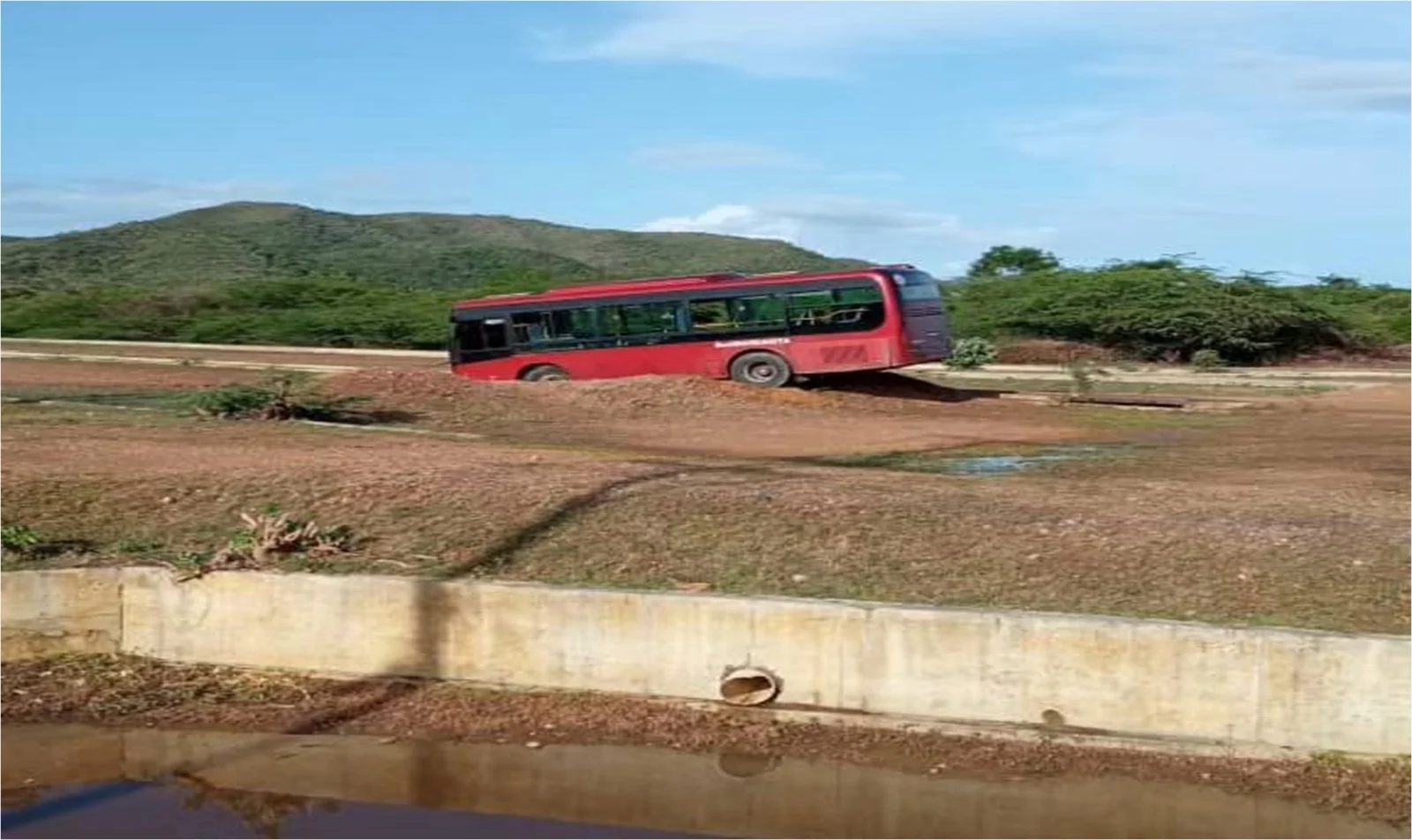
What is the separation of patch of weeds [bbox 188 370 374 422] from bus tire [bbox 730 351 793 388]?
7.62 meters

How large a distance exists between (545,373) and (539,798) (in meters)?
19.8

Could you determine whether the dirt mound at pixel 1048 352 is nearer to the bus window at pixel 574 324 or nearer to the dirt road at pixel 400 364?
the dirt road at pixel 400 364

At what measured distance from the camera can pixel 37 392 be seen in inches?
840

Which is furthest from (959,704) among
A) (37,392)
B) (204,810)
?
(37,392)

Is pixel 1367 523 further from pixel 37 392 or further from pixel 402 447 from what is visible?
pixel 37 392

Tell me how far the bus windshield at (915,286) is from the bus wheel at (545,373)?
5368mm

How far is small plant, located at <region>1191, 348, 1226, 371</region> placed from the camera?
40531mm

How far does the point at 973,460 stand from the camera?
16.4 meters

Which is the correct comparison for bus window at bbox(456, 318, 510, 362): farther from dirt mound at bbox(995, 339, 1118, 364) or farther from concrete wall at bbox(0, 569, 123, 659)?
dirt mound at bbox(995, 339, 1118, 364)

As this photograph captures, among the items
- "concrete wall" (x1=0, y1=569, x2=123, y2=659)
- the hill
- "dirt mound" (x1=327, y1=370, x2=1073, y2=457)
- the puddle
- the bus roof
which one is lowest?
"concrete wall" (x1=0, y1=569, x2=123, y2=659)

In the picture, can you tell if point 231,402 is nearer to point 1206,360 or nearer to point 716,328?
point 716,328

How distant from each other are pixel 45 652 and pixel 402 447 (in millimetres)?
5543

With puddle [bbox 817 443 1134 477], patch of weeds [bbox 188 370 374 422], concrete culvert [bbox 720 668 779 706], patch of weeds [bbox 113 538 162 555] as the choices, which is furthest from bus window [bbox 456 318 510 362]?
concrete culvert [bbox 720 668 779 706]

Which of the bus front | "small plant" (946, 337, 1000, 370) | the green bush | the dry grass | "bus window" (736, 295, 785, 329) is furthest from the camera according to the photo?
the green bush
